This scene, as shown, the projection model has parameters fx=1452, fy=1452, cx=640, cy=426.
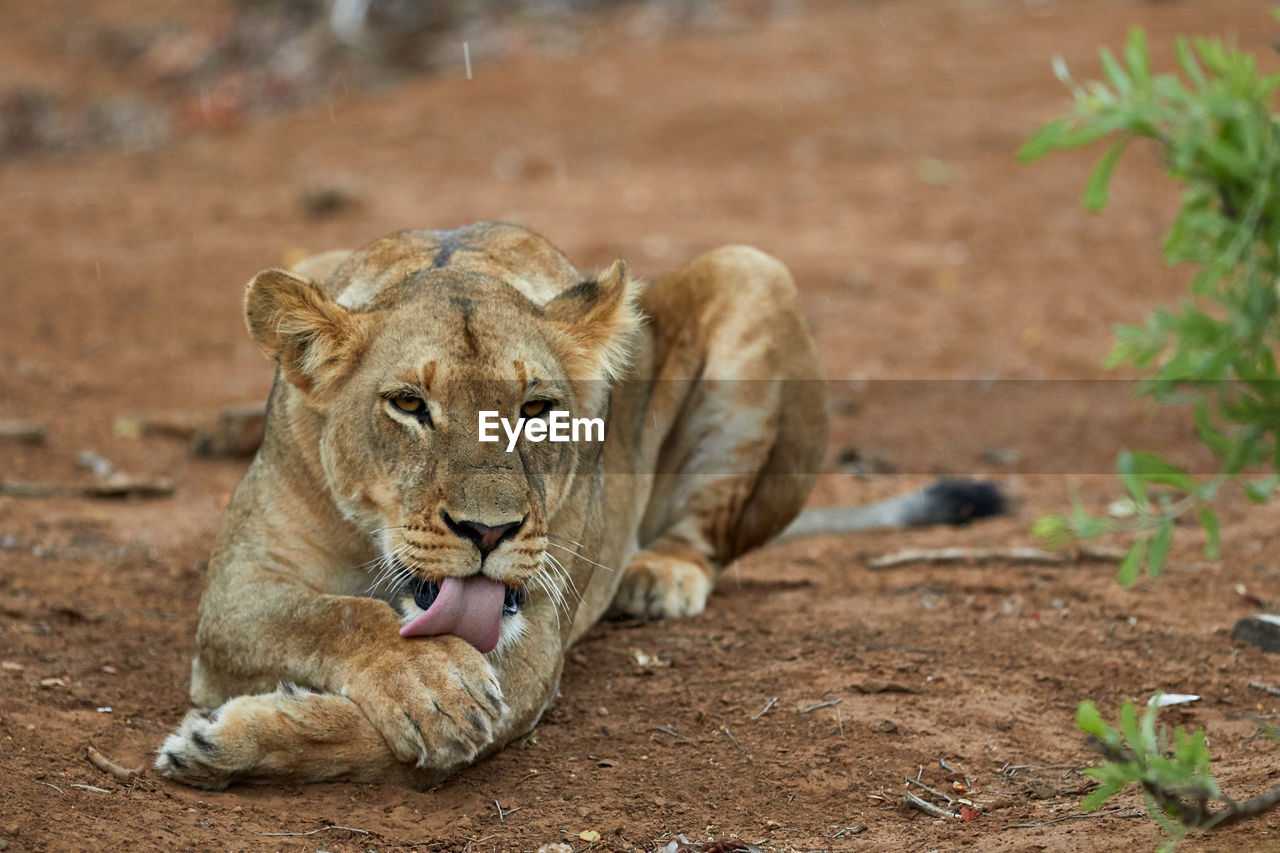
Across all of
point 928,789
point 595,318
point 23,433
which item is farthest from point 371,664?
point 23,433

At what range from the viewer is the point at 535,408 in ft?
13.4

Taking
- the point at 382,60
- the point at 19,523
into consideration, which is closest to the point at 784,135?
the point at 382,60

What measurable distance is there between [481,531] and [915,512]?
3.32 metres

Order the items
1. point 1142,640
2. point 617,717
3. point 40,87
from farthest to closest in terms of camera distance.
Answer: point 40,87 < point 1142,640 < point 617,717

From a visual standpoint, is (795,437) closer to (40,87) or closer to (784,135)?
(784,135)

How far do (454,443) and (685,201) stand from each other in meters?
9.07

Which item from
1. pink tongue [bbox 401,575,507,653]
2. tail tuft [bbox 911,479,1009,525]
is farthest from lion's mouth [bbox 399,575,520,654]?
tail tuft [bbox 911,479,1009,525]

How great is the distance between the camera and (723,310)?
20.0 ft

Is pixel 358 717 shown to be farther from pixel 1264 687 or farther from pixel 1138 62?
A: pixel 1264 687

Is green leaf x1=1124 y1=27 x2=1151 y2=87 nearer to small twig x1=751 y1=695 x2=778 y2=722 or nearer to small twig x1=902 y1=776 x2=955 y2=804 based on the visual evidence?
small twig x1=902 y1=776 x2=955 y2=804

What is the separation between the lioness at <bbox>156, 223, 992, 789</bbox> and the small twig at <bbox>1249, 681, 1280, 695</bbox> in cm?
203

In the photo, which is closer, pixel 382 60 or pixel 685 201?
pixel 685 201

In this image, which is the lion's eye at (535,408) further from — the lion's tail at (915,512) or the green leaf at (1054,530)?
the lion's tail at (915,512)

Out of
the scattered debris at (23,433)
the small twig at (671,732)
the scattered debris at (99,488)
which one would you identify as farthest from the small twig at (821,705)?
the scattered debris at (23,433)
